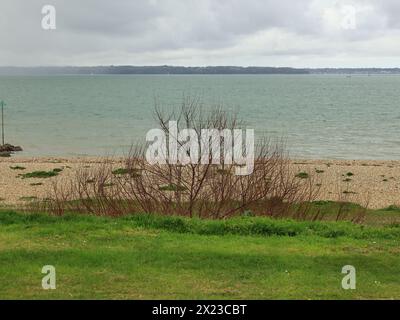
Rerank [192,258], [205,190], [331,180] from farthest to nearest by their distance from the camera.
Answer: [331,180] < [205,190] < [192,258]

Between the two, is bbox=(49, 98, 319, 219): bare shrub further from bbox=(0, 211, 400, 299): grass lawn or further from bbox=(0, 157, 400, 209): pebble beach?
bbox=(0, 157, 400, 209): pebble beach

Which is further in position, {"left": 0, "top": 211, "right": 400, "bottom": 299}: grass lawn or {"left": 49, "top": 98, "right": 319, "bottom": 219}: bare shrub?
{"left": 49, "top": 98, "right": 319, "bottom": 219}: bare shrub

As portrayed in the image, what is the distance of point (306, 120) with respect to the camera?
248ft

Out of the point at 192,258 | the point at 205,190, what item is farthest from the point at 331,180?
the point at 192,258

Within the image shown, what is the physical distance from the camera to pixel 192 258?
9.27 metres

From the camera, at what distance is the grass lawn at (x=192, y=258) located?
782cm

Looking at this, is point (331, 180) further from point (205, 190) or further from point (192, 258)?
point (192, 258)

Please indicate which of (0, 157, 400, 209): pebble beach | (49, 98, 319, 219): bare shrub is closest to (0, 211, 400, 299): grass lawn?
(49, 98, 319, 219): bare shrub

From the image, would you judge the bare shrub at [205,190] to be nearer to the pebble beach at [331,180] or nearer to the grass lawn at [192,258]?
the grass lawn at [192,258]

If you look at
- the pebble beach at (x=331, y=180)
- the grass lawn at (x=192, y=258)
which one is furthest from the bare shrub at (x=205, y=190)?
the pebble beach at (x=331, y=180)

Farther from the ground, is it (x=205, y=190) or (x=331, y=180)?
(x=205, y=190)

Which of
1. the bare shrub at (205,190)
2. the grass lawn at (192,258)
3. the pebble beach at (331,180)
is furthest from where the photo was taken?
the pebble beach at (331,180)

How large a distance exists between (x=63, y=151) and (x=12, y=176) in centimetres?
1767

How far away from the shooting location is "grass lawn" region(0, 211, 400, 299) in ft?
25.7
